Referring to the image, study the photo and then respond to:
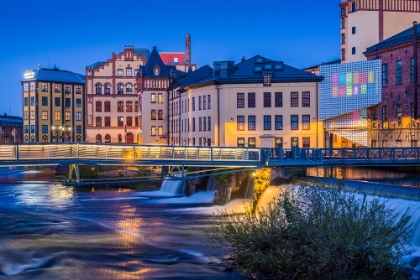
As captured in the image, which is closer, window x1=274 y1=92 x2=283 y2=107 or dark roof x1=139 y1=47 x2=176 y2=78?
window x1=274 y1=92 x2=283 y2=107

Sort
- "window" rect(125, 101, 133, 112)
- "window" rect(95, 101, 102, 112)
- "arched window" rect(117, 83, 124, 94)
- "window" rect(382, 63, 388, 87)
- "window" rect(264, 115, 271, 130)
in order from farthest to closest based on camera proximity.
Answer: "window" rect(125, 101, 133, 112) → "arched window" rect(117, 83, 124, 94) → "window" rect(95, 101, 102, 112) → "window" rect(264, 115, 271, 130) → "window" rect(382, 63, 388, 87)

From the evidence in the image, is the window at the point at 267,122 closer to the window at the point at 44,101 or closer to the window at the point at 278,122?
the window at the point at 278,122

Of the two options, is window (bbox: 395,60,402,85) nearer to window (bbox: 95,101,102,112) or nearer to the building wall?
the building wall

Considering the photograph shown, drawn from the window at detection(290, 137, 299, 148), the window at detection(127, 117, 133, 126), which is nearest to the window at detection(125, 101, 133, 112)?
the window at detection(127, 117, 133, 126)

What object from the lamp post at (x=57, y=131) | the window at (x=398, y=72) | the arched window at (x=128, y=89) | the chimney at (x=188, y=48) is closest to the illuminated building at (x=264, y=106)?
the window at (x=398, y=72)

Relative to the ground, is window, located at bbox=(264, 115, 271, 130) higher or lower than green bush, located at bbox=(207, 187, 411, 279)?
higher

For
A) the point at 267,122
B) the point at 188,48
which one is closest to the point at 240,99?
the point at 267,122

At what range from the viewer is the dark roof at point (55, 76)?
11938 centimetres

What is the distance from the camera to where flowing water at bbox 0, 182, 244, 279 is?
24578 mm

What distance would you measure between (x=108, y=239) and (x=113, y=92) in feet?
210

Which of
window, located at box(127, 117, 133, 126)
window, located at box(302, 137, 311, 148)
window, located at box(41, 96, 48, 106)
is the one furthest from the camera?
window, located at box(41, 96, 48, 106)

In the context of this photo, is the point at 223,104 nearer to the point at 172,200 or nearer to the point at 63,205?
the point at 172,200

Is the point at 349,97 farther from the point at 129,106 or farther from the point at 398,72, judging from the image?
the point at 129,106

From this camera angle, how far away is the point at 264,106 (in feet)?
195
